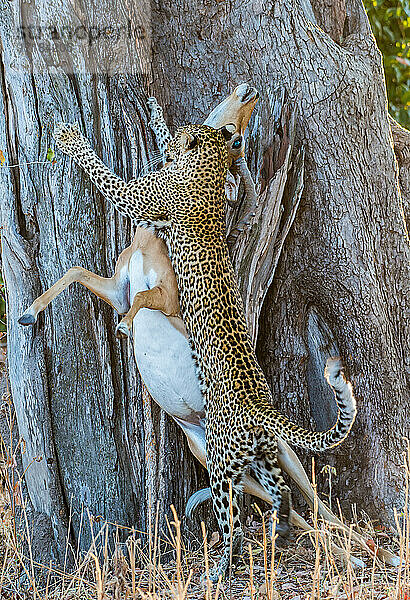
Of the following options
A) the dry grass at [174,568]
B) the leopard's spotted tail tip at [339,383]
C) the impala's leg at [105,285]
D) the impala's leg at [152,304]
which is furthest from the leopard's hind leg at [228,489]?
the impala's leg at [105,285]

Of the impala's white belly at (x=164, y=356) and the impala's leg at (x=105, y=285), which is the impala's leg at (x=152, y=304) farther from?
the impala's leg at (x=105, y=285)

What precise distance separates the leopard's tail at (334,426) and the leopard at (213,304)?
0.04 feet

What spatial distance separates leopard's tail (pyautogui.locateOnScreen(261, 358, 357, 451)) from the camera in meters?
3.10

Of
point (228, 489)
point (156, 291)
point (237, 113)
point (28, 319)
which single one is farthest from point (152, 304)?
point (237, 113)

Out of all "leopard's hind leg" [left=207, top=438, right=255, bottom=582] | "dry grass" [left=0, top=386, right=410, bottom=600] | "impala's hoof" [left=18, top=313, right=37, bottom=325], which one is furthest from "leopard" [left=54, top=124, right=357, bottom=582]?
"impala's hoof" [left=18, top=313, right=37, bottom=325]

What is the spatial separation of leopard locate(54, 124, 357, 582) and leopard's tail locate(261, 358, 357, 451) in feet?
0.04

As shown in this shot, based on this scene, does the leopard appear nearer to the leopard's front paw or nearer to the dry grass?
the leopard's front paw

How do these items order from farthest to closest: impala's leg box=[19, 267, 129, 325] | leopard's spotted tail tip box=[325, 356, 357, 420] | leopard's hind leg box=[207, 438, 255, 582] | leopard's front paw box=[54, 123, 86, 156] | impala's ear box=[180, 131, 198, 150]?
leopard's front paw box=[54, 123, 86, 156]
impala's leg box=[19, 267, 129, 325]
impala's ear box=[180, 131, 198, 150]
leopard's hind leg box=[207, 438, 255, 582]
leopard's spotted tail tip box=[325, 356, 357, 420]

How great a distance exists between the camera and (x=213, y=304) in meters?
3.67

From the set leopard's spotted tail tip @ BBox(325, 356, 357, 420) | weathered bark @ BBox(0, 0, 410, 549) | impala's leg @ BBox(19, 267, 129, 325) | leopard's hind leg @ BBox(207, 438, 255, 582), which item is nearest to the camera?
leopard's spotted tail tip @ BBox(325, 356, 357, 420)

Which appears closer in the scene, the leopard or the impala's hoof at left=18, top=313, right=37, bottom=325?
the leopard

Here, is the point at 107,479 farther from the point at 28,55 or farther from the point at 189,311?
the point at 28,55

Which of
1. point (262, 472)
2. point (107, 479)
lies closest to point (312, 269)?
point (262, 472)

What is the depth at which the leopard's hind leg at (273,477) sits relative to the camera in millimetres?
3465
